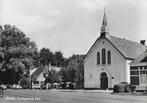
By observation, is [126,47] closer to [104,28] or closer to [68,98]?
[104,28]

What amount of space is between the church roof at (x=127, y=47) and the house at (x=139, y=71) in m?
2.20

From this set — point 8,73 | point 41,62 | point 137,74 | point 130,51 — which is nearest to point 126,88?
point 137,74

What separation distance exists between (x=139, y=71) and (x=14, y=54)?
23.9 m

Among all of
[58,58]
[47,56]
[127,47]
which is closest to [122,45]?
[127,47]

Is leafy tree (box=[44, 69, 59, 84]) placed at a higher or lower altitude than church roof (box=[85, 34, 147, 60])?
lower

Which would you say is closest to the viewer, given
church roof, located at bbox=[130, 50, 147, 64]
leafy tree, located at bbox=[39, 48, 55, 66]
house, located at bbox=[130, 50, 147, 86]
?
house, located at bbox=[130, 50, 147, 86]

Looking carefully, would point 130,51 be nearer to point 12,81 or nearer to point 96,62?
point 96,62

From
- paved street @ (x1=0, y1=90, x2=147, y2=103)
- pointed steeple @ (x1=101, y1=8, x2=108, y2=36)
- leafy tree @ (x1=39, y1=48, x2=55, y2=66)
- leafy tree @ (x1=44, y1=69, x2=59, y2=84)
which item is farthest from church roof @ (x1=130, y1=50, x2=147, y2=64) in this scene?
leafy tree @ (x1=39, y1=48, x2=55, y2=66)

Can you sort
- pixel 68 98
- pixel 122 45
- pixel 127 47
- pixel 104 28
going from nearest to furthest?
pixel 68 98 → pixel 122 45 → pixel 104 28 → pixel 127 47

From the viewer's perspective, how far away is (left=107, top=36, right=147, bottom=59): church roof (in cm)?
5216

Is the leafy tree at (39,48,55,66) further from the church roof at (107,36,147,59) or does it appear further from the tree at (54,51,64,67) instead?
the church roof at (107,36,147,59)

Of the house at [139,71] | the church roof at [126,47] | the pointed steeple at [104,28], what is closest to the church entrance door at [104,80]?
the church roof at [126,47]

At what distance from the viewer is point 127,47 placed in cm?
5441

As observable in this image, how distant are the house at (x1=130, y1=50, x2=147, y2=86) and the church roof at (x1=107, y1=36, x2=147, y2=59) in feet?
7.21
